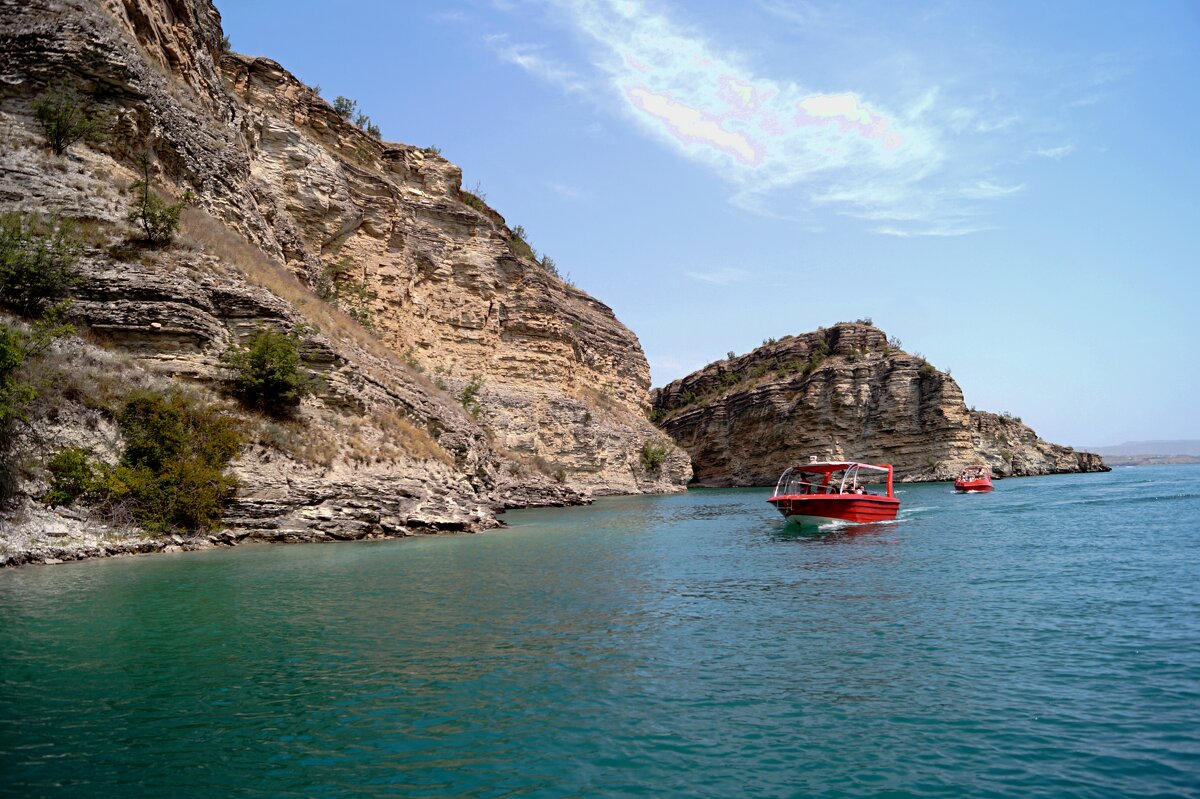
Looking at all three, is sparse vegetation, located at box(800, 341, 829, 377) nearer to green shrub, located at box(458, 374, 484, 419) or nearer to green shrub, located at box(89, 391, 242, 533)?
green shrub, located at box(458, 374, 484, 419)

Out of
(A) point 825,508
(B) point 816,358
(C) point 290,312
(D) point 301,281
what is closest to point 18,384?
(C) point 290,312

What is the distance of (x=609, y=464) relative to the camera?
6556cm

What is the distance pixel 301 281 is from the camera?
4097 cm

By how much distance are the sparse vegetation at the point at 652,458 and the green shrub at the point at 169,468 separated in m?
51.4

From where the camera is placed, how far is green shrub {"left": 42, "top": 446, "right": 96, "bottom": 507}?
1810cm

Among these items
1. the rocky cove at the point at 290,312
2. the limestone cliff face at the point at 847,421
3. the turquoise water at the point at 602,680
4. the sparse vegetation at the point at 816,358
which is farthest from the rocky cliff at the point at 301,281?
the sparse vegetation at the point at 816,358

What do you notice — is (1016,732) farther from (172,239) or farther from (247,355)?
(172,239)

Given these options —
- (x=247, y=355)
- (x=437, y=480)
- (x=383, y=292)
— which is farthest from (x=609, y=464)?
(x=247, y=355)

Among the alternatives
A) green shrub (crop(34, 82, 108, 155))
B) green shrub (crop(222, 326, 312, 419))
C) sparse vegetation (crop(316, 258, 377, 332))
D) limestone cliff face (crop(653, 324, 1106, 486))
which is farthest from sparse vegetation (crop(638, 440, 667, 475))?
green shrub (crop(34, 82, 108, 155))

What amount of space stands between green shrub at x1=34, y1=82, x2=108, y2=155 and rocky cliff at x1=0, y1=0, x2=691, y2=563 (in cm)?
40

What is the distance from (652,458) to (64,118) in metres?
54.0

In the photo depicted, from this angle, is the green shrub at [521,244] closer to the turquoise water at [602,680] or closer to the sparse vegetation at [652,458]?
the sparse vegetation at [652,458]

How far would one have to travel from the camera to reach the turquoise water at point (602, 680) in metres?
6.11

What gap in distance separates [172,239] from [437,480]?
13.1 metres
